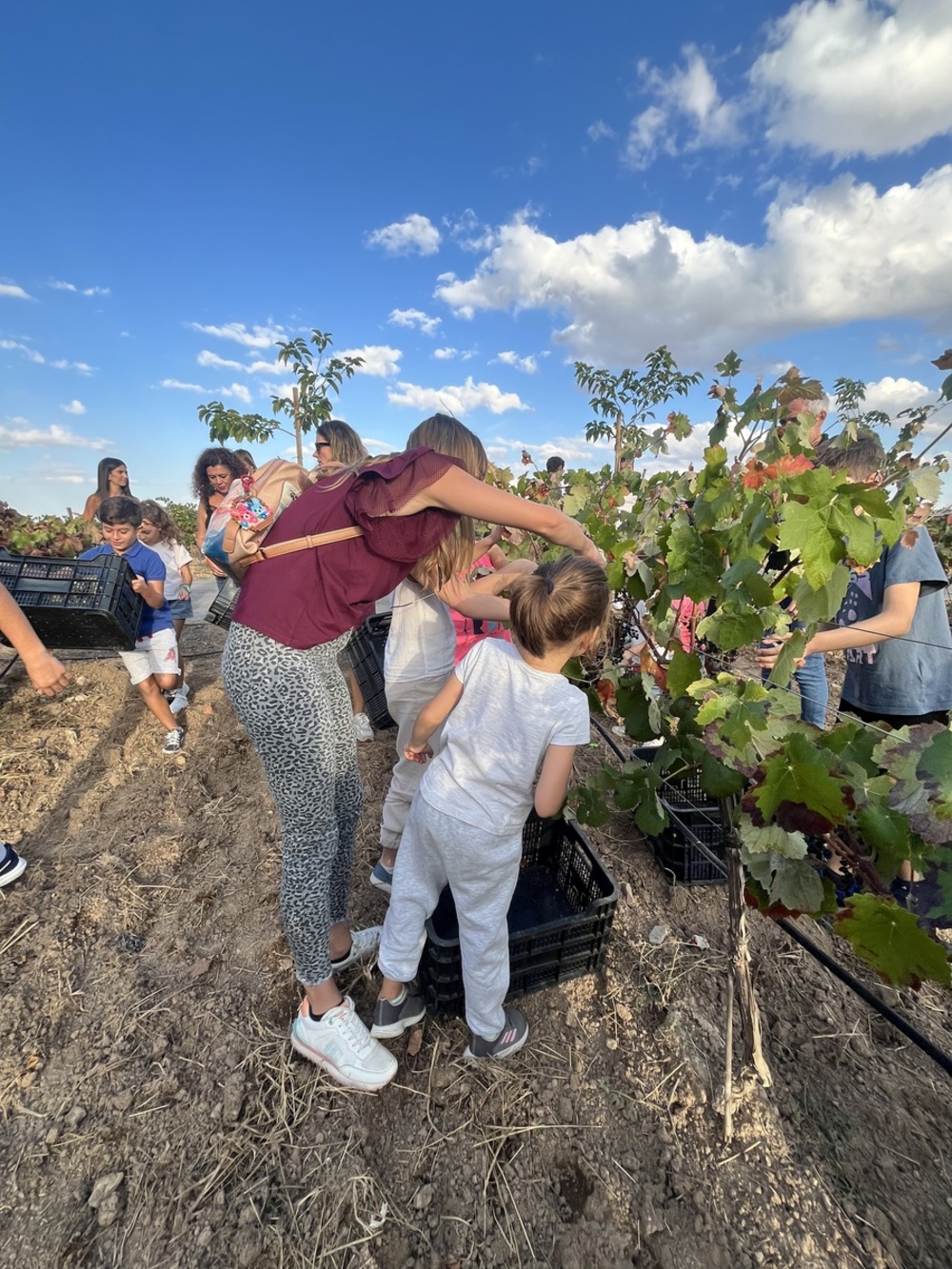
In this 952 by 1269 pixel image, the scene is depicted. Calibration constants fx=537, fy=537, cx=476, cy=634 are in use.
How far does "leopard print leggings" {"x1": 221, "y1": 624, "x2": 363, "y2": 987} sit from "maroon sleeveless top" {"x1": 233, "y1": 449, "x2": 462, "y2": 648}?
0.24ft

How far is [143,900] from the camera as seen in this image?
255 centimetres

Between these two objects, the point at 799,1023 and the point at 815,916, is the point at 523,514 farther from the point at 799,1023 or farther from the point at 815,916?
the point at 799,1023

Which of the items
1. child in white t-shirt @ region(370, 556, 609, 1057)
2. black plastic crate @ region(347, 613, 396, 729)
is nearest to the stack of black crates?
child in white t-shirt @ region(370, 556, 609, 1057)

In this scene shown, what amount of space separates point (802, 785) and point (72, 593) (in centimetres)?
371

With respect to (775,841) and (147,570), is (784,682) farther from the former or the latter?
(147,570)

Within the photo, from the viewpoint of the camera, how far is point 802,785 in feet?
3.86

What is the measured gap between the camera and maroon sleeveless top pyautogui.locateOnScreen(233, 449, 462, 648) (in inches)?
53.7

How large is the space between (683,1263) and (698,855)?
1.40m

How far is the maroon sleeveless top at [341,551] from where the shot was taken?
4.48 feet

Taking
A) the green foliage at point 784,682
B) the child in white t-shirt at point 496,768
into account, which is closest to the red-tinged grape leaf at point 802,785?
the green foliage at point 784,682

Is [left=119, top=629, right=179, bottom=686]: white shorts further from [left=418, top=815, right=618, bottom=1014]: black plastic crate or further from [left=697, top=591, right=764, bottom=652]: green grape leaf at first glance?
[left=697, top=591, right=764, bottom=652]: green grape leaf

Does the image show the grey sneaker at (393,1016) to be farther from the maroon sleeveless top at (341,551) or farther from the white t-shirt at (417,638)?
the maroon sleeveless top at (341,551)

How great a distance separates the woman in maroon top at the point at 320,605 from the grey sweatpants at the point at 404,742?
596mm

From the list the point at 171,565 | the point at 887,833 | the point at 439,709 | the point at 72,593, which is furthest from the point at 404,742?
the point at 171,565
